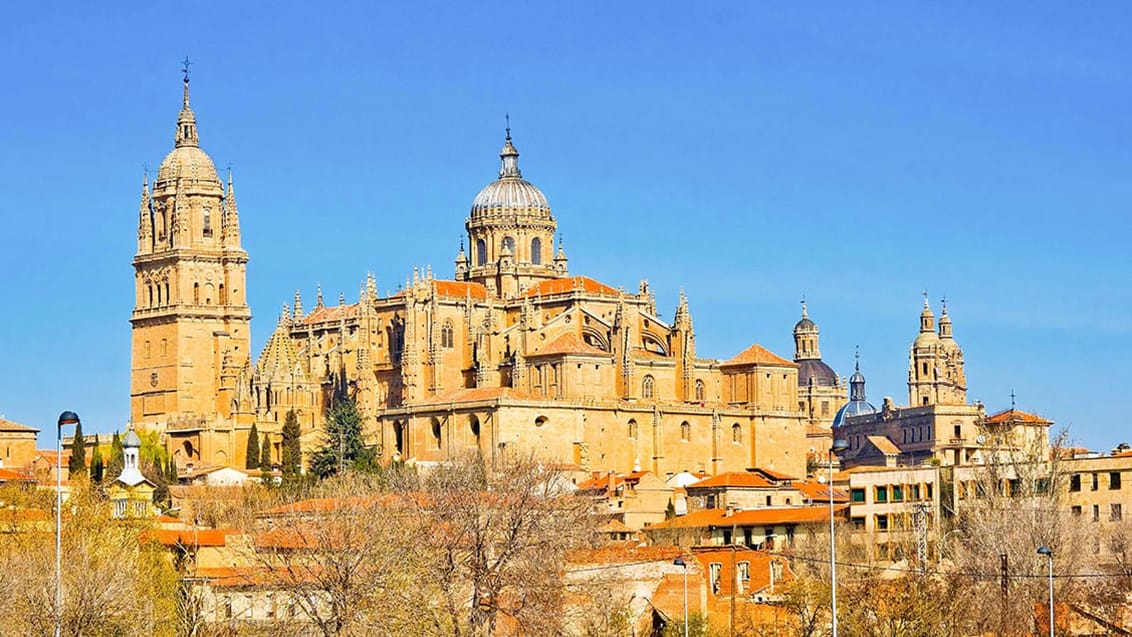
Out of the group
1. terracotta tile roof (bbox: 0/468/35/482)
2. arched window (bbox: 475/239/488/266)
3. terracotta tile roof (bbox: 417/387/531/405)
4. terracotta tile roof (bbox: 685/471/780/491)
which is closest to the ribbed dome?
arched window (bbox: 475/239/488/266)

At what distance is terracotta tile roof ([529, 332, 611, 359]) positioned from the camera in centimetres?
13638

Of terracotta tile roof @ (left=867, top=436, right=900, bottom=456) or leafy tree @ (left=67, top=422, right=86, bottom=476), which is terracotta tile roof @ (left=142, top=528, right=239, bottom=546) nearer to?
leafy tree @ (left=67, top=422, right=86, bottom=476)

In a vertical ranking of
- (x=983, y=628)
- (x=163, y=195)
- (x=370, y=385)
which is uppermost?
(x=163, y=195)

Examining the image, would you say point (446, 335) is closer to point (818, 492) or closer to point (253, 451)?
point (253, 451)

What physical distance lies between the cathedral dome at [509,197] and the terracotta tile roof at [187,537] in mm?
67997

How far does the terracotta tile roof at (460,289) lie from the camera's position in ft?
472

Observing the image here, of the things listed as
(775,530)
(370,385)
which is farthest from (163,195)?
(775,530)

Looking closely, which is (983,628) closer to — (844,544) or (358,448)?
(844,544)

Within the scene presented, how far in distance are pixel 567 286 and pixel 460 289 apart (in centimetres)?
554

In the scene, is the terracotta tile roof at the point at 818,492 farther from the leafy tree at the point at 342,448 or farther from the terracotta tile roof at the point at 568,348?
the leafy tree at the point at 342,448

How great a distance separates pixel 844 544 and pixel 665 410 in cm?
4825

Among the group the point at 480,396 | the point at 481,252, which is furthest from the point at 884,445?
the point at 480,396

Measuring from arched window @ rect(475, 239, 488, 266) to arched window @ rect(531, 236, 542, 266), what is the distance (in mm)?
2493

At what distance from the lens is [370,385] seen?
14112 centimetres
